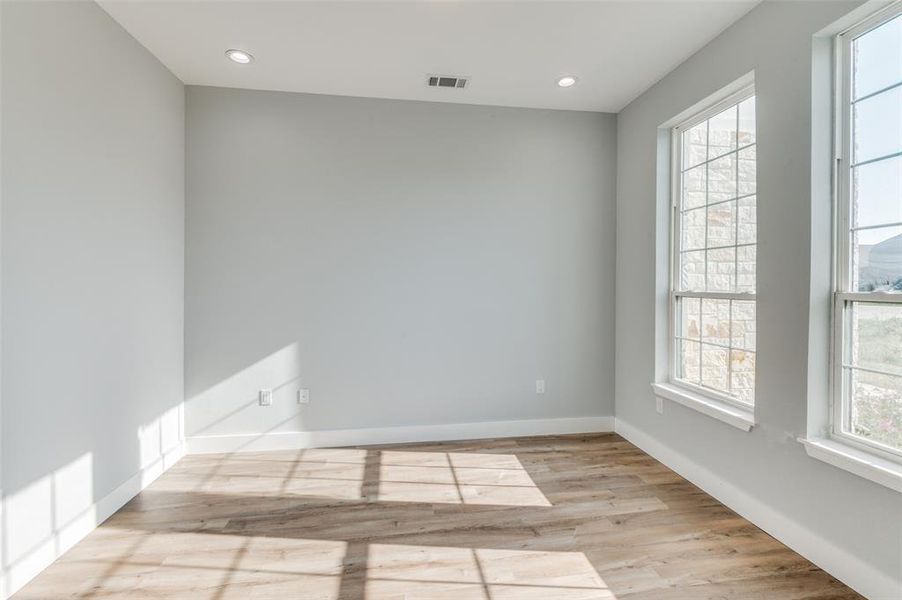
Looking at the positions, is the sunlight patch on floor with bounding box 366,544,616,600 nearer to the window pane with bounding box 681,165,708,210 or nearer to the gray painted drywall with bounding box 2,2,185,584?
the gray painted drywall with bounding box 2,2,185,584

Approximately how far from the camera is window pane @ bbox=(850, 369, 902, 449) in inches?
70.2

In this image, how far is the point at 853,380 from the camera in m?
1.96

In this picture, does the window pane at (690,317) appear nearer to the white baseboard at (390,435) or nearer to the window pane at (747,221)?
the window pane at (747,221)

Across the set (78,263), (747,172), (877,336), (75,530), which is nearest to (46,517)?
(75,530)

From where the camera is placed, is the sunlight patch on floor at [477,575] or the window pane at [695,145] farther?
the window pane at [695,145]

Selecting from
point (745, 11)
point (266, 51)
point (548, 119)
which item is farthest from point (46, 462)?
point (745, 11)

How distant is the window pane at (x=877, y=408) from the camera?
178cm

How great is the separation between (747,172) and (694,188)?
462mm

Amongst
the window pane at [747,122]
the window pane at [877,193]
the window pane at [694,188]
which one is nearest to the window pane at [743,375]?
the window pane at [877,193]

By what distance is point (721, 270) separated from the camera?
2732 mm

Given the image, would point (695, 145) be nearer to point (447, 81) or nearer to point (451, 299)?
point (447, 81)

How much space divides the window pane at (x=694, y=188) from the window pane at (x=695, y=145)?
0.06 m

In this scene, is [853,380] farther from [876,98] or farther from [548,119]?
[548,119]

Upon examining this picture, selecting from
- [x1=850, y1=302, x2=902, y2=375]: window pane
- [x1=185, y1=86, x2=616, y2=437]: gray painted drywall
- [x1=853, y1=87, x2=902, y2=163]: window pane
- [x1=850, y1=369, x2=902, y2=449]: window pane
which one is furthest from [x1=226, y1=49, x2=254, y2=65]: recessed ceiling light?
[x1=850, y1=369, x2=902, y2=449]: window pane
